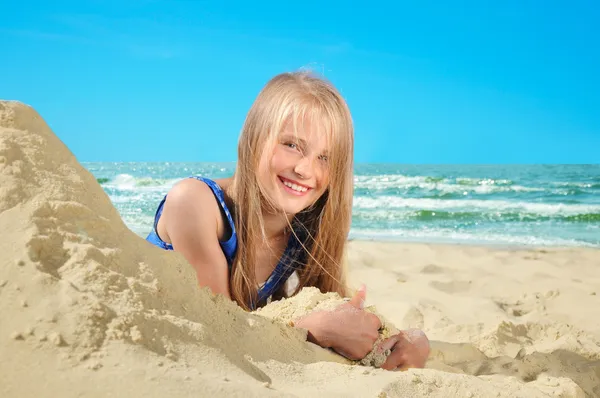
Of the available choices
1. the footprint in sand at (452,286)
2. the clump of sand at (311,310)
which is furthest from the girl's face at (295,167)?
the footprint in sand at (452,286)

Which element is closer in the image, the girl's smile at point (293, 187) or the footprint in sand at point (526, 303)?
the girl's smile at point (293, 187)

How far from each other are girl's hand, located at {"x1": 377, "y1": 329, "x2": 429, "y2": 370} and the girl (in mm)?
834

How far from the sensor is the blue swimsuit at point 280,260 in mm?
2830

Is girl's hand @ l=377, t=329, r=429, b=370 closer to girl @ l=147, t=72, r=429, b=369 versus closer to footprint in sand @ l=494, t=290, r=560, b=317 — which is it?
girl @ l=147, t=72, r=429, b=369

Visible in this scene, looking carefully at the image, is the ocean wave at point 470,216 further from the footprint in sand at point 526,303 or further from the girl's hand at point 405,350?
the girl's hand at point 405,350

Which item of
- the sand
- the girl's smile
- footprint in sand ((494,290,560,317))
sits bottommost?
footprint in sand ((494,290,560,317))

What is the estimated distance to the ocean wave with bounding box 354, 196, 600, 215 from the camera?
1083cm

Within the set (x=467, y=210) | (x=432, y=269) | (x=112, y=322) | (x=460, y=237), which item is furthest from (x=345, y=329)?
(x=467, y=210)

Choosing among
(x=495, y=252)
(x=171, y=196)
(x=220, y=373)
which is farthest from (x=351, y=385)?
(x=495, y=252)

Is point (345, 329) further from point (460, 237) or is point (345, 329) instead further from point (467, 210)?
point (467, 210)

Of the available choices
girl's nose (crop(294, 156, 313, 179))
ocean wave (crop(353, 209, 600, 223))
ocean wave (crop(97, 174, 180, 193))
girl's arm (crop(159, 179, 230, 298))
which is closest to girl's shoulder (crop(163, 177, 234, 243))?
girl's arm (crop(159, 179, 230, 298))

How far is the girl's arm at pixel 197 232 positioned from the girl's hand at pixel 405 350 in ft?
2.62

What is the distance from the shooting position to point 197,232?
2.57 m

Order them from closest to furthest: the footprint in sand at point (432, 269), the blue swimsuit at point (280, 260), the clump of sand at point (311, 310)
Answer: the clump of sand at point (311, 310) < the blue swimsuit at point (280, 260) < the footprint in sand at point (432, 269)
